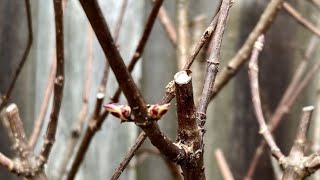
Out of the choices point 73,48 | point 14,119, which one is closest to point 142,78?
point 73,48

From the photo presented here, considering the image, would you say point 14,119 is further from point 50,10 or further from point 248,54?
point 50,10

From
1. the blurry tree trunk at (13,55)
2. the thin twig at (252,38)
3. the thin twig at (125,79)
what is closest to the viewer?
the thin twig at (125,79)

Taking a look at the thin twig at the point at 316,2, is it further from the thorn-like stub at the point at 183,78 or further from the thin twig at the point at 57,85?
the thorn-like stub at the point at 183,78

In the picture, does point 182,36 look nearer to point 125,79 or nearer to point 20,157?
point 20,157

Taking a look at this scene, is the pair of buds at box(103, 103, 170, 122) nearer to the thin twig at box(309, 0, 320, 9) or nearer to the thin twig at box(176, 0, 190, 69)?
the thin twig at box(176, 0, 190, 69)

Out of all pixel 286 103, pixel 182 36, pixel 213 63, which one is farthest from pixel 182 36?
pixel 213 63

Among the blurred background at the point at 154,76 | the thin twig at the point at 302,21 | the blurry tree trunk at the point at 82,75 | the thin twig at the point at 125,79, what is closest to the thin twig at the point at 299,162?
the thin twig at the point at 125,79
